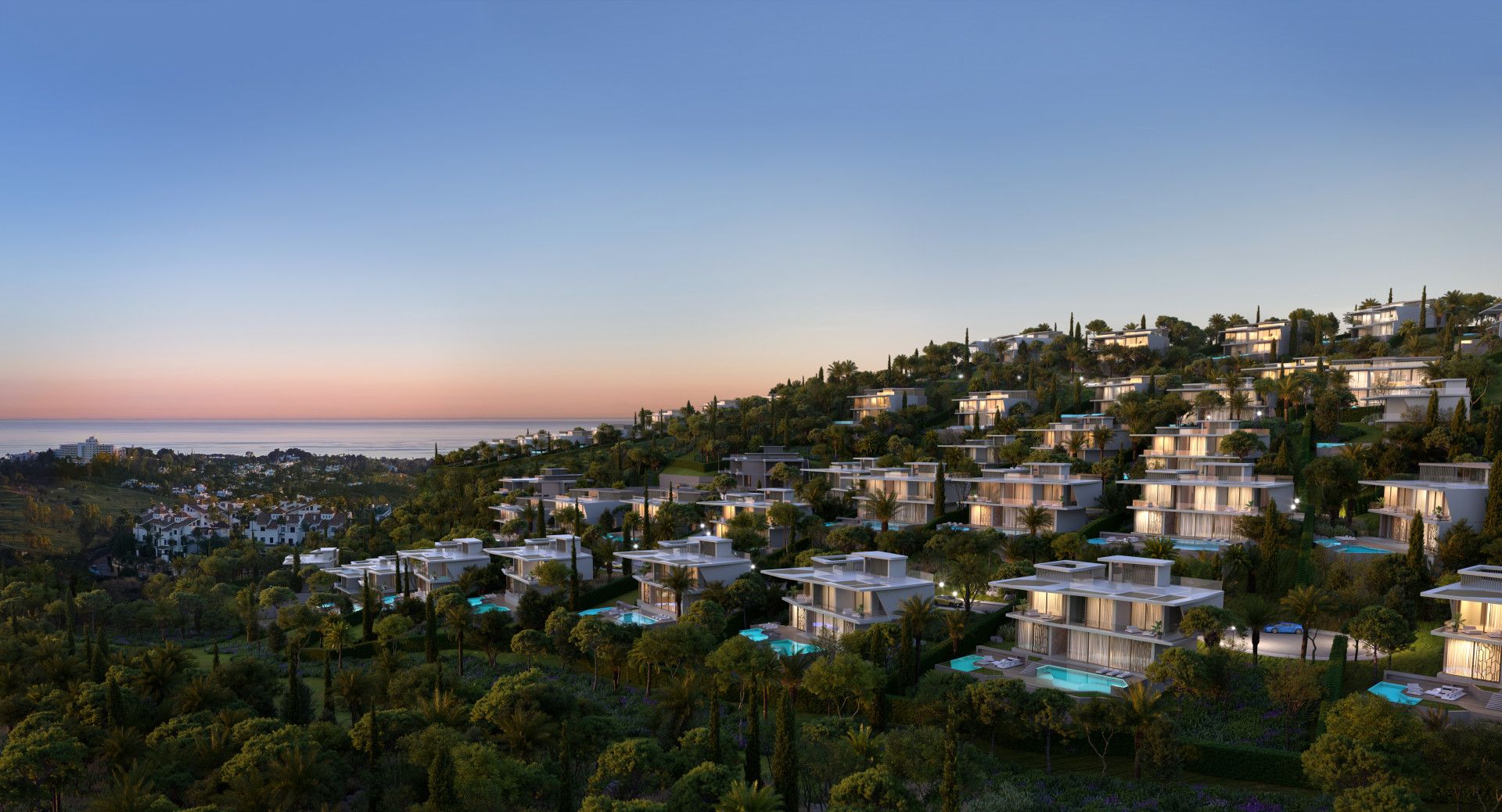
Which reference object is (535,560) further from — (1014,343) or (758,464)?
(1014,343)

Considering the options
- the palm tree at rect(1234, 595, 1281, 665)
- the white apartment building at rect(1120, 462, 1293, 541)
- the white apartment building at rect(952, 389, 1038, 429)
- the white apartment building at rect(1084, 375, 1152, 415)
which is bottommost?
the palm tree at rect(1234, 595, 1281, 665)

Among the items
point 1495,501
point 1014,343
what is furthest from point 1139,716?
point 1014,343

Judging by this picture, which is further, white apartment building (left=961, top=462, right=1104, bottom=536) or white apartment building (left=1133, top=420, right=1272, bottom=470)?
white apartment building (left=1133, top=420, right=1272, bottom=470)

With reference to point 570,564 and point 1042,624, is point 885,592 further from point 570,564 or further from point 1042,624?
point 570,564

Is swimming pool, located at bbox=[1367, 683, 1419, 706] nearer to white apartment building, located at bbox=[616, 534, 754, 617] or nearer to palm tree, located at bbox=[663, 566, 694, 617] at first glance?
white apartment building, located at bbox=[616, 534, 754, 617]

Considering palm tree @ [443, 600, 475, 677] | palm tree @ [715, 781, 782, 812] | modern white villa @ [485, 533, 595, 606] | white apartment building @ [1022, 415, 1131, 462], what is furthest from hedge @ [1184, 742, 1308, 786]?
white apartment building @ [1022, 415, 1131, 462]

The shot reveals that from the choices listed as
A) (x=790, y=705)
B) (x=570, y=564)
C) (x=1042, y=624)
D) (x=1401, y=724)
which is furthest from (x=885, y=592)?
(x=570, y=564)
